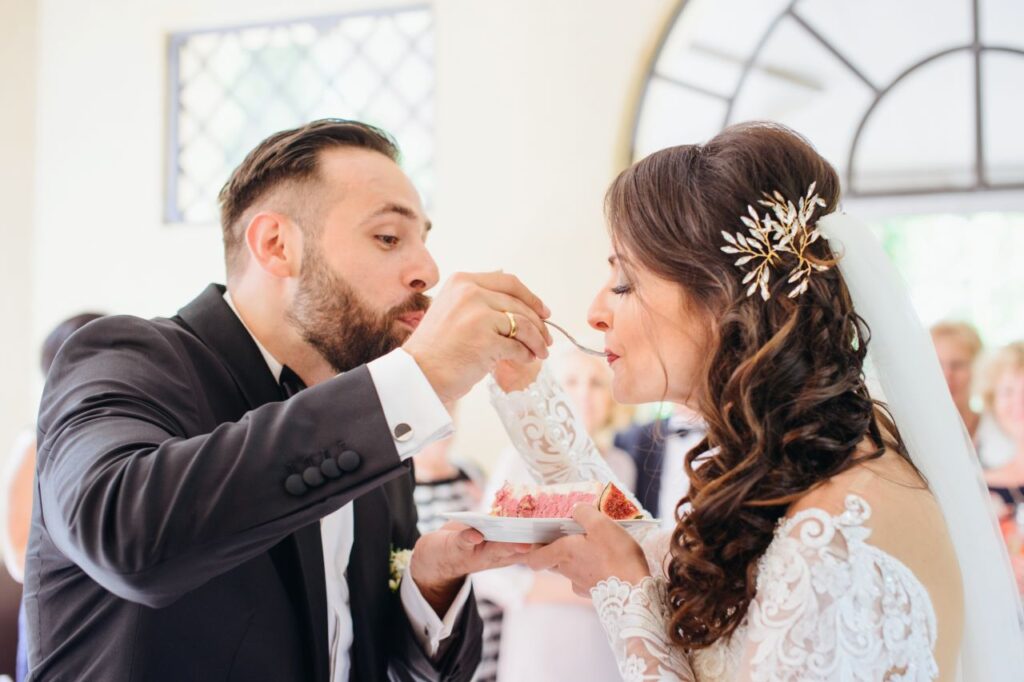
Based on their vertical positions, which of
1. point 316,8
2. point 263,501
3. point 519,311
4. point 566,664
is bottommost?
point 566,664

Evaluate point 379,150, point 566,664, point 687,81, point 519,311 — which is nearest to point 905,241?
point 687,81

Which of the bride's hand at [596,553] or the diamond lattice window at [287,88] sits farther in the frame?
the diamond lattice window at [287,88]

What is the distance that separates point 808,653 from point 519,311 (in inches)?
29.6

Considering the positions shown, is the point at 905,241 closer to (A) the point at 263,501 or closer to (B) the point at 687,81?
(B) the point at 687,81

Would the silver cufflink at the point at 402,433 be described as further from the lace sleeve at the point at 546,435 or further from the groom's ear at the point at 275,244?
the lace sleeve at the point at 546,435

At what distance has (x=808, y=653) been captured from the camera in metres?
1.62

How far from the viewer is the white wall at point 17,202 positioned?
305 inches

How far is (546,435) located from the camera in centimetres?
257

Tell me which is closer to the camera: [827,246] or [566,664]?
[827,246]

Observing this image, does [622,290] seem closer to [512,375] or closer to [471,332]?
[471,332]

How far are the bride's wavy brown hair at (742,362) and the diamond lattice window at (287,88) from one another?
526 cm

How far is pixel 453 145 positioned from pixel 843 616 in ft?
19.2

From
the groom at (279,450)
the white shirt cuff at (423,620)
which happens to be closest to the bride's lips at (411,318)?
the groom at (279,450)

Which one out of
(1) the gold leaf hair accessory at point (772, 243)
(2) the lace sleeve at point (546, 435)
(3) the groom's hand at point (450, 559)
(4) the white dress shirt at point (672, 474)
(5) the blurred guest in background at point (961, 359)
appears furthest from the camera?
(5) the blurred guest in background at point (961, 359)
